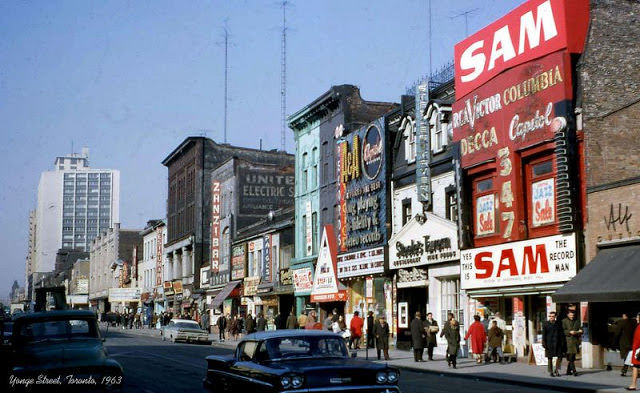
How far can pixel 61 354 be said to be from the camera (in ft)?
48.3

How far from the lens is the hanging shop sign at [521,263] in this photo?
26938 millimetres

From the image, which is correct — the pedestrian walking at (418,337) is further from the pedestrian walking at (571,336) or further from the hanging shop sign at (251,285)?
the hanging shop sign at (251,285)

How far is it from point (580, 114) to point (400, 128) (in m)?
12.4

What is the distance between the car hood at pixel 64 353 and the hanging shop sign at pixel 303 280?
33830mm

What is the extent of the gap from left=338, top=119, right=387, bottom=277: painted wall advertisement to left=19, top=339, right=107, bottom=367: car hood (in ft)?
81.4

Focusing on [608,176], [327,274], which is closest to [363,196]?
[327,274]

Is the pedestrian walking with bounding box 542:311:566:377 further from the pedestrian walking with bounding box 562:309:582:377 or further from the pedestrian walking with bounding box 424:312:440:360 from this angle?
the pedestrian walking with bounding box 424:312:440:360

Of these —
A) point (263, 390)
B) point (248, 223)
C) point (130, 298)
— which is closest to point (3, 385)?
point (263, 390)

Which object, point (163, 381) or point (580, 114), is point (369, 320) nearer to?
point (580, 114)

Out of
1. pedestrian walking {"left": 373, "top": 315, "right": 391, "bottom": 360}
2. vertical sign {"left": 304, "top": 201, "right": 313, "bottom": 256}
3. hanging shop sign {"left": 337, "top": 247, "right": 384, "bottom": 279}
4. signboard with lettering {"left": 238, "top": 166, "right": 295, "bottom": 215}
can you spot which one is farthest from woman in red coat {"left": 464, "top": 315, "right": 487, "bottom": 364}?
signboard with lettering {"left": 238, "top": 166, "right": 295, "bottom": 215}

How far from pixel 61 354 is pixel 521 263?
18.3m

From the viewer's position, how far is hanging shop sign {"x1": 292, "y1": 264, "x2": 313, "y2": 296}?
163 ft

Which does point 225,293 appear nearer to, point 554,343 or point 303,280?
point 303,280

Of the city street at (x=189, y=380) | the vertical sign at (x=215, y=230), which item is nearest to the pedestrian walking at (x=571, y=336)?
the city street at (x=189, y=380)
